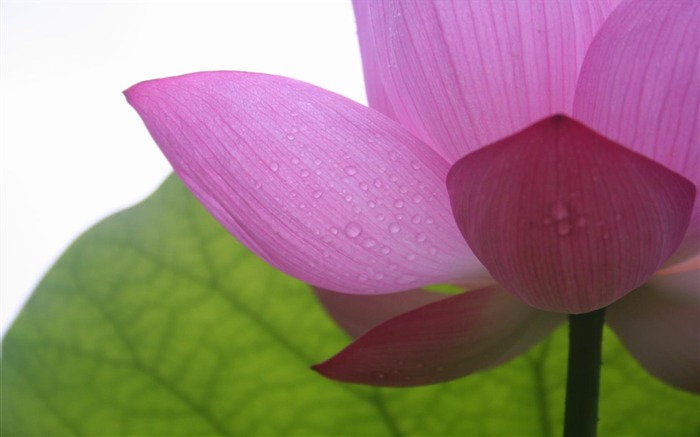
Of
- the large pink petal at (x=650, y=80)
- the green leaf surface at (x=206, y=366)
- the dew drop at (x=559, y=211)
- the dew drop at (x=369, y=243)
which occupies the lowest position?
the green leaf surface at (x=206, y=366)

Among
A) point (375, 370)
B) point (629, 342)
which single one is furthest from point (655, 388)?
point (375, 370)

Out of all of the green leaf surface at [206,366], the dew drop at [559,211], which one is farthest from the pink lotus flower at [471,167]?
the green leaf surface at [206,366]

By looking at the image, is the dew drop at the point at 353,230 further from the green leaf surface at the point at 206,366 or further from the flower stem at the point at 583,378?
the green leaf surface at the point at 206,366

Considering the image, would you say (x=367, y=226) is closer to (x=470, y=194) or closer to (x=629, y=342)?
(x=470, y=194)

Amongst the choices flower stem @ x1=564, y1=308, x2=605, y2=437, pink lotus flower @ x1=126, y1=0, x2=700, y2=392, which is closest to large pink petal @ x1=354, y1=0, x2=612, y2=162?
pink lotus flower @ x1=126, y1=0, x2=700, y2=392

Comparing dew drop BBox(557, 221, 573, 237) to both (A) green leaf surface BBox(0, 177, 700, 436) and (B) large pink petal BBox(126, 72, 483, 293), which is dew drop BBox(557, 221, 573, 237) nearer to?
(B) large pink petal BBox(126, 72, 483, 293)

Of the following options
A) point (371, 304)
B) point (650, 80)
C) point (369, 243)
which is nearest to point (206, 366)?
point (371, 304)

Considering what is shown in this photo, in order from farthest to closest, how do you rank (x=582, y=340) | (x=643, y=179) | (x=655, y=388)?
(x=655, y=388) → (x=582, y=340) → (x=643, y=179)
